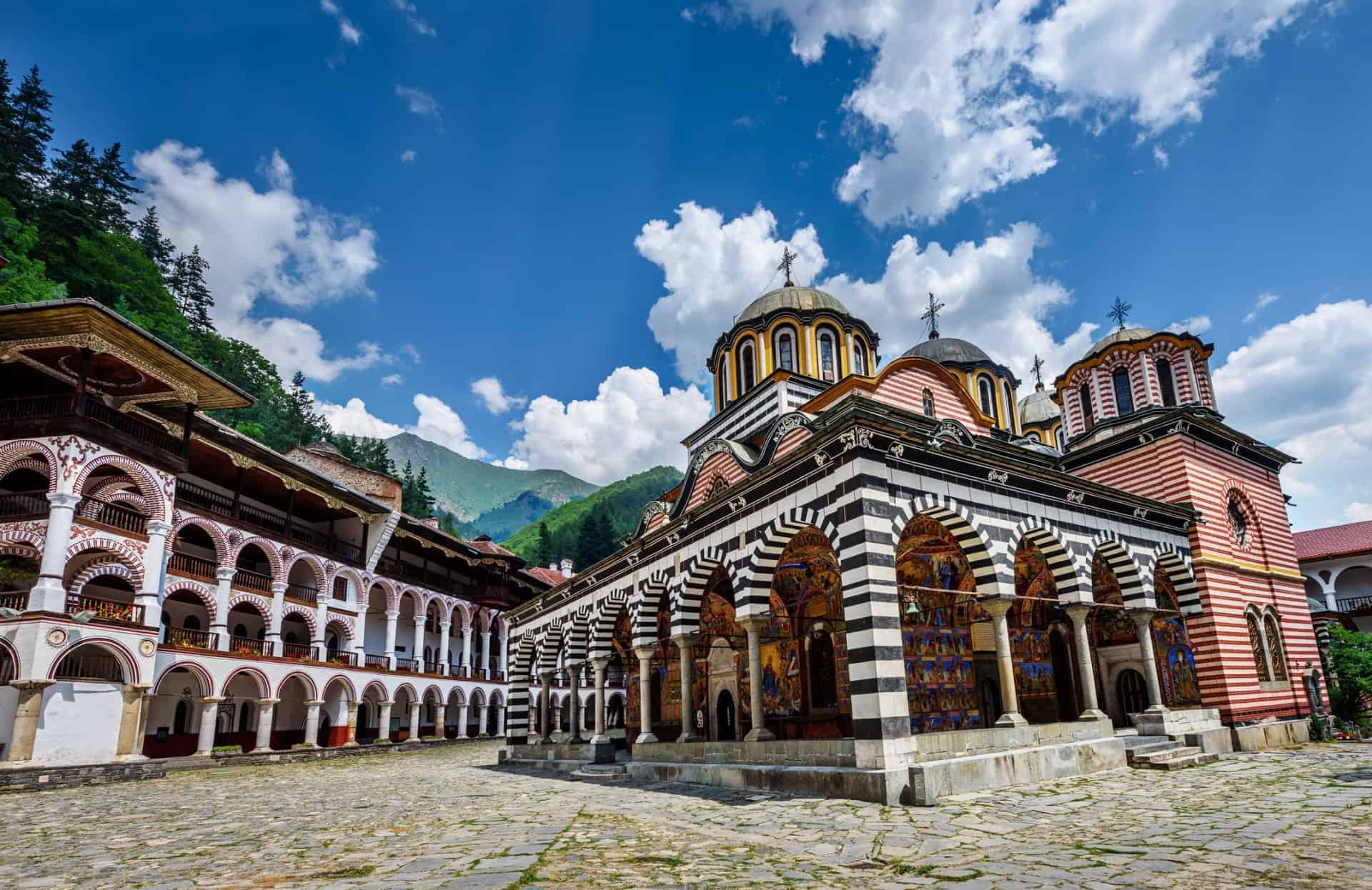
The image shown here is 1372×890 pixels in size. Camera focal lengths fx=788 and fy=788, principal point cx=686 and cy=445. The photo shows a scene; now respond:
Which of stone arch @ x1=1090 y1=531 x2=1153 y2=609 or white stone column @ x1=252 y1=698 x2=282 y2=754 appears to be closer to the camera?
stone arch @ x1=1090 y1=531 x2=1153 y2=609

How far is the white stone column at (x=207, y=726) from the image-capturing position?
2219 centimetres

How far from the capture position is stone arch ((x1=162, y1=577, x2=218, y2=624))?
21953 mm

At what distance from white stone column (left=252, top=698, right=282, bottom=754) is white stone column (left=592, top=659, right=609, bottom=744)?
1320cm

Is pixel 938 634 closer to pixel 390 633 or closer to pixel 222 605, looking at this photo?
pixel 222 605

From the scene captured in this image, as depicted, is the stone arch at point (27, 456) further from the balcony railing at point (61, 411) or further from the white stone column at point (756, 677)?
the white stone column at point (756, 677)

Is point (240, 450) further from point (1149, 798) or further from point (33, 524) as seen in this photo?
point (1149, 798)

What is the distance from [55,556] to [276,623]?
845 centimetres

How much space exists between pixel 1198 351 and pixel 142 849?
69.8 ft

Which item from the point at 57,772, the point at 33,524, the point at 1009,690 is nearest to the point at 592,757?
the point at 1009,690

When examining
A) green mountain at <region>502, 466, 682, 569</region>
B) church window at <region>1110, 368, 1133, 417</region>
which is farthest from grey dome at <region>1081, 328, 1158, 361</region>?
green mountain at <region>502, 466, 682, 569</region>

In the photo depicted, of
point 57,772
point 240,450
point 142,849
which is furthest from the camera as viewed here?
point 240,450

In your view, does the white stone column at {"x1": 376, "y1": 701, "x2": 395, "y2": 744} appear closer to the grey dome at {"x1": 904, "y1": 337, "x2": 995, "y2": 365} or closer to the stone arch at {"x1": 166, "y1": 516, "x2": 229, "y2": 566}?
the stone arch at {"x1": 166, "y1": 516, "x2": 229, "y2": 566}

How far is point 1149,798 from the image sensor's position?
27.1ft

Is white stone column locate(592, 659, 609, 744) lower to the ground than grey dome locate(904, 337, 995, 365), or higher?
lower
